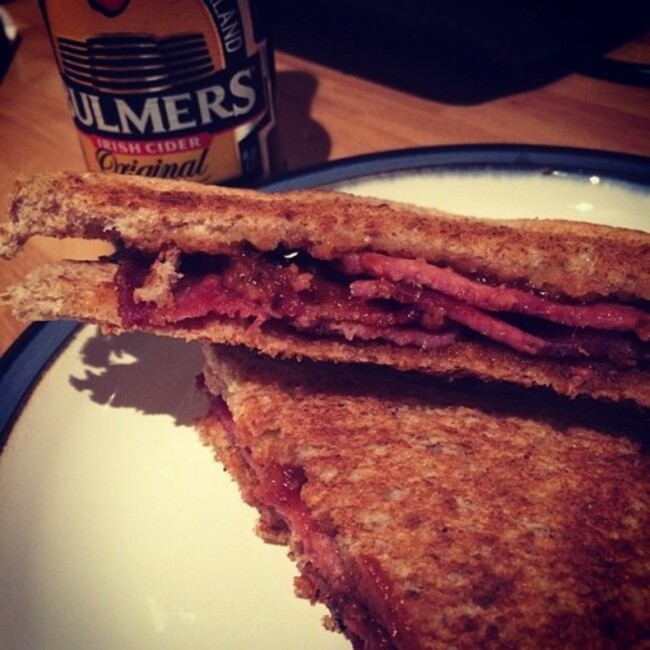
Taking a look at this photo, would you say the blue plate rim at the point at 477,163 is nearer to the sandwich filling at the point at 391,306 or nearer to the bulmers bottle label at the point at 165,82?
the bulmers bottle label at the point at 165,82

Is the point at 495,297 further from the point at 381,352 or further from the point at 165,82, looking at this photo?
the point at 165,82

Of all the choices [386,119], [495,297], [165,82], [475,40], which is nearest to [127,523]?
[495,297]

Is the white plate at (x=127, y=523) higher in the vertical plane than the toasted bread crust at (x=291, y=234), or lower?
lower

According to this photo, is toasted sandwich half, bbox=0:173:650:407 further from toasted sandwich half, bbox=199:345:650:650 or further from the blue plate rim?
the blue plate rim

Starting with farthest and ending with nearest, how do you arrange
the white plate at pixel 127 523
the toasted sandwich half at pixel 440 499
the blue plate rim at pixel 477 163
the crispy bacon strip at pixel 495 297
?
the blue plate rim at pixel 477 163, the crispy bacon strip at pixel 495 297, the white plate at pixel 127 523, the toasted sandwich half at pixel 440 499

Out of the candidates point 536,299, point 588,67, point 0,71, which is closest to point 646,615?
point 536,299

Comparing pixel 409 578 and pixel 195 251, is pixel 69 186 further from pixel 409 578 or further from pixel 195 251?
pixel 409 578

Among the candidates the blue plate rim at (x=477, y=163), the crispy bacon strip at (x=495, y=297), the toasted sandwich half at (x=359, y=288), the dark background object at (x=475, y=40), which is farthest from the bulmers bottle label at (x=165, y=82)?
the dark background object at (x=475, y=40)
